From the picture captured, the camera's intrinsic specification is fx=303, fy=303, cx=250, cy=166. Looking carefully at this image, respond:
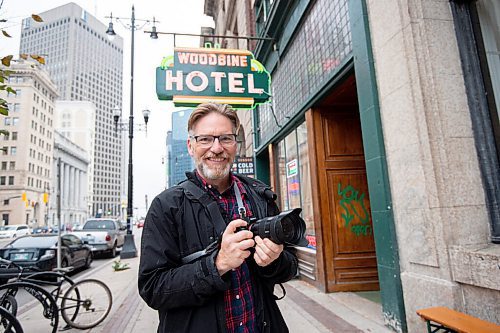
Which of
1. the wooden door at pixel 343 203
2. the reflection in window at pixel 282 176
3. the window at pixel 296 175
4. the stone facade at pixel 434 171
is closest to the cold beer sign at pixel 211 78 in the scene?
the window at pixel 296 175

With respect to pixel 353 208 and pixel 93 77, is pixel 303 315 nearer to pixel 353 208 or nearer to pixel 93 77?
pixel 353 208

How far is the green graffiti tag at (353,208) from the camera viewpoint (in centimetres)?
602

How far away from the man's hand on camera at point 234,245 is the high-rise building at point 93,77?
131 m

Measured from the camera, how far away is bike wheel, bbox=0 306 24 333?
3.33 m

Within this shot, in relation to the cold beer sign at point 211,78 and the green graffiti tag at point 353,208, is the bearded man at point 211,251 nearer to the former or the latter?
the green graffiti tag at point 353,208

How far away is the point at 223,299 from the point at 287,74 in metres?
7.46

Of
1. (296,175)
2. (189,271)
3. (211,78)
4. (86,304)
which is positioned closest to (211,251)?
(189,271)

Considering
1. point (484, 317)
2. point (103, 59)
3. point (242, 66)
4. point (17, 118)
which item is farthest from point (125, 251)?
point (103, 59)

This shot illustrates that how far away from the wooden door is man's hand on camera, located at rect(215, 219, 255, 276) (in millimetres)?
4873

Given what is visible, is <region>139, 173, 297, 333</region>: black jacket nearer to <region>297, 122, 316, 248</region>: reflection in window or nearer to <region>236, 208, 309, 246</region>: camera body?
<region>236, 208, 309, 246</region>: camera body

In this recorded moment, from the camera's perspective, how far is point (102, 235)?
44.0ft

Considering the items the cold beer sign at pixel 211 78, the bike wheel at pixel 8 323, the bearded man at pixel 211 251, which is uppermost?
the cold beer sign at pixel 211 78

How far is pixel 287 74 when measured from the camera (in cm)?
816

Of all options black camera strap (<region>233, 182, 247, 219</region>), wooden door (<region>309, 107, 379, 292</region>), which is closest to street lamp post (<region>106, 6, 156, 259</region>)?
wooden door (<region>309, 107, 379, 292</region>)
